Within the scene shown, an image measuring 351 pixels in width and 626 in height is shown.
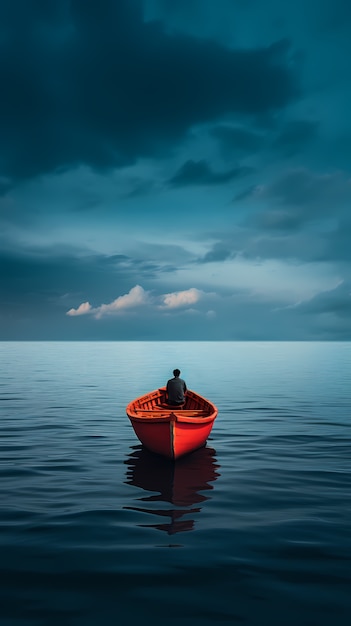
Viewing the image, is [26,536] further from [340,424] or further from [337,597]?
[340,424]

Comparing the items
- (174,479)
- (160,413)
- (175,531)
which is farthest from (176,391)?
(175,531)

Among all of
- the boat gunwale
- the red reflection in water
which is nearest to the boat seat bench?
the boat gunwale

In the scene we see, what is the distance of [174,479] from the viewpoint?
49.0ft

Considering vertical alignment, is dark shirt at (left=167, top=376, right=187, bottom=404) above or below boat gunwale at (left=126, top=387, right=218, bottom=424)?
above

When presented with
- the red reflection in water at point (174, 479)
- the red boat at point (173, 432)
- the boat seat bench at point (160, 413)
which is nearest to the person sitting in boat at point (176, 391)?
the boat seat bench at point (160, 413)

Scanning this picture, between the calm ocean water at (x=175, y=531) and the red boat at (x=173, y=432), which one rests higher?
the red boat at (x=173, y=432)

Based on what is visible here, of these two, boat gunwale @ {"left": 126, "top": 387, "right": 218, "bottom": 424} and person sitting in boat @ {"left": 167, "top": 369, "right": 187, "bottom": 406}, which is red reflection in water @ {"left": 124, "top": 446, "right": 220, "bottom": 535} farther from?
person sitting in boat @ {"left": 167, "top": 369, "right": 187, "bottom": 406}

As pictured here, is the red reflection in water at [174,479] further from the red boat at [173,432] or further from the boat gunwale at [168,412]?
the boat gunwale at [168,412]

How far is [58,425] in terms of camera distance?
24828 millimetres

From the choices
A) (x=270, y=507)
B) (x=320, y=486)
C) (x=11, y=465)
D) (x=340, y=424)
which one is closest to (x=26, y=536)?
(x=270, y=507)

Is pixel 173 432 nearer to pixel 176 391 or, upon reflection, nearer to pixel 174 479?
pixel 174 479

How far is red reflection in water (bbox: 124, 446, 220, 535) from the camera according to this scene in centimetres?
1145

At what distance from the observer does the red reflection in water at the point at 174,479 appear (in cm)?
1145

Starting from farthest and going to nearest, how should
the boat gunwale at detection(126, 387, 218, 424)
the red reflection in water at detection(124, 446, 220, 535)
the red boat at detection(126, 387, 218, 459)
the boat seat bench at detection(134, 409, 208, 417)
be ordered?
1. the boat seat bench at detection(134, 409, 208, 417)
2. the boat gunwale at detection(126, 387, 218, 424)
3. the red boat at detection(126, 387, 218, 459)
4. the red reflection in water at detection(124, 446, 220, 535)
